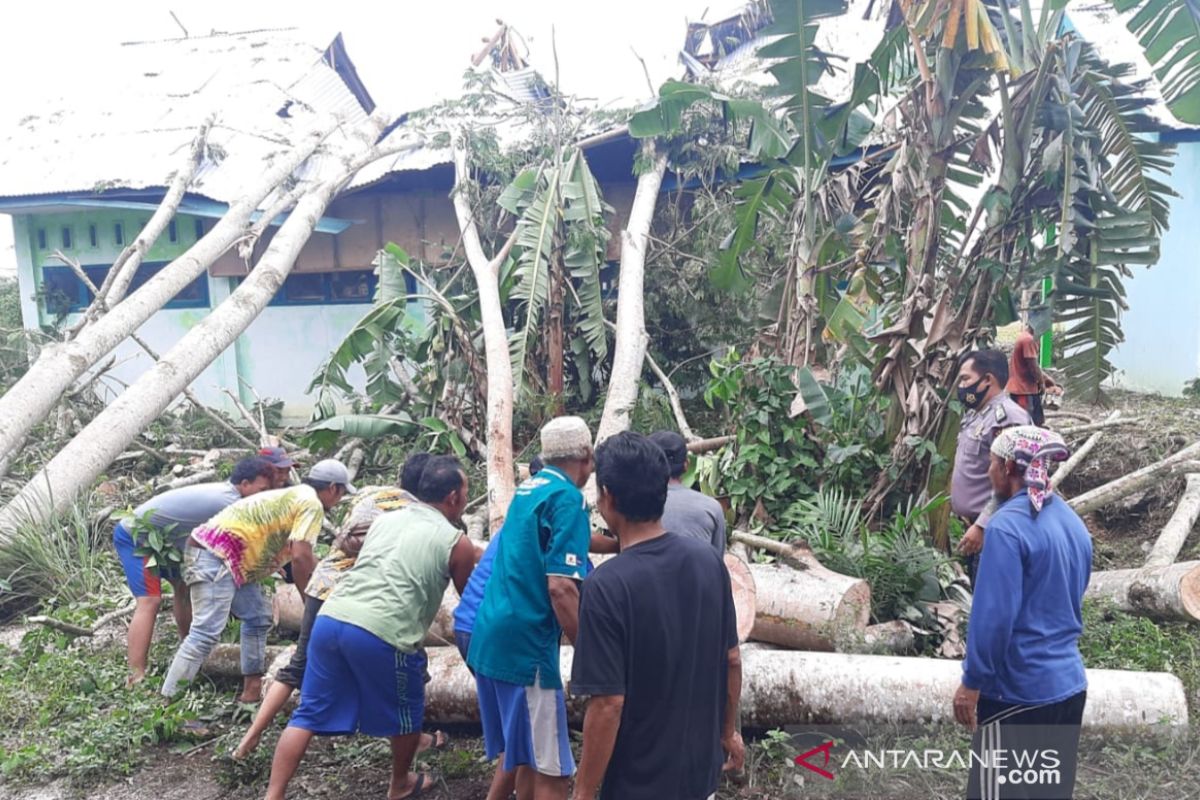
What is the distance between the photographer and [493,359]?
8.12 m

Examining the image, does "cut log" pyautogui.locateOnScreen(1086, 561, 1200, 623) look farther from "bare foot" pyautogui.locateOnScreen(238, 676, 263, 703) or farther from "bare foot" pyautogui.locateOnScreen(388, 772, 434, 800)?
"bare foot" pyautogui.locateOnScreen(238, 676, 263, 703)

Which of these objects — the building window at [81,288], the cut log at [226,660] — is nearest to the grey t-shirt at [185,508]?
the cut log at [226,660]

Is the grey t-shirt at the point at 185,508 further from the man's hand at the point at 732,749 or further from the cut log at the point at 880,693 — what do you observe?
the man's hand at the point at 732,749

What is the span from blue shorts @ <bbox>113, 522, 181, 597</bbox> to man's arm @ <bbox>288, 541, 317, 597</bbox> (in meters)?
1.24

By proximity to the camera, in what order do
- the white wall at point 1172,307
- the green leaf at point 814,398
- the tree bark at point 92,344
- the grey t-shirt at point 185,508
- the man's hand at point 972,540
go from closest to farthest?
1. the man's hand at point 972,540
2. the grey t-shirt at point 185,508
3. the green leaf at point 814,398
4. the tree bark at point 92,344
5. the white wall at point 1172,307

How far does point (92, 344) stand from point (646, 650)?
6.87 metres

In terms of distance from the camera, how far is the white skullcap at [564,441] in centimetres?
330

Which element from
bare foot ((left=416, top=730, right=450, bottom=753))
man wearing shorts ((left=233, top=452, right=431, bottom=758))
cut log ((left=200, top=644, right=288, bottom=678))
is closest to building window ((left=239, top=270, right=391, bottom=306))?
cut log ((left=200, top=644, right=288, bottom=678))

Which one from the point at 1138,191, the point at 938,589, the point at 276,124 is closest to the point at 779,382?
the point at 938,589

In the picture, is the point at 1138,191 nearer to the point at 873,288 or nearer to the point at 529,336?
the point at 873,288

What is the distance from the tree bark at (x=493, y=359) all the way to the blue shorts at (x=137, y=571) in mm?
2263

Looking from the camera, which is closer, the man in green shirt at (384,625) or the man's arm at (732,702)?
the man's arm at (732,702)

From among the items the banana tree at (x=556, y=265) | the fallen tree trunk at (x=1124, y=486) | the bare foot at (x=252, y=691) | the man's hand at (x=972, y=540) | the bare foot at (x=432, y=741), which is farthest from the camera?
the banana tree at (x=556, y=265)

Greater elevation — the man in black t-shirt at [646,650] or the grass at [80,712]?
the man in black t-shirt at [646,650]
